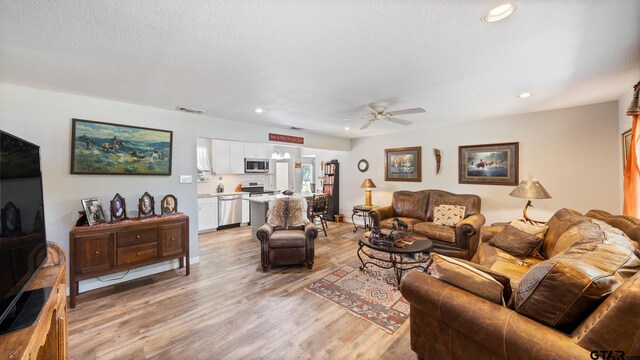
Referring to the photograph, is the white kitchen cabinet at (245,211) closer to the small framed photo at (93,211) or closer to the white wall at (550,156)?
the small framed photo at (93,211)

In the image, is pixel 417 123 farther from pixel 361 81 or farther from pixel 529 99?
pixel 361 81

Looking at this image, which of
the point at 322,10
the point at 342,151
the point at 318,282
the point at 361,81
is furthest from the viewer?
the point at 342,151

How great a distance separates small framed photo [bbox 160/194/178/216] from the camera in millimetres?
3331

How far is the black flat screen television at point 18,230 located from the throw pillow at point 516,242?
12.6 ft

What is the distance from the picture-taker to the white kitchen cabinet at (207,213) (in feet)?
18.1

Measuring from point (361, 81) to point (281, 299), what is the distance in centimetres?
251

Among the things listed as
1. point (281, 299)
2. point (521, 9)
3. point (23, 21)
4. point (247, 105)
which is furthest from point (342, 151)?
point (23, 21)

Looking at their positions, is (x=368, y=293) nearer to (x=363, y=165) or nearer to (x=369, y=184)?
(x=369, y=184)

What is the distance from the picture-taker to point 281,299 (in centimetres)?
267

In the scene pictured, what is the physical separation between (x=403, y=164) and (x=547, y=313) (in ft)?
14.8

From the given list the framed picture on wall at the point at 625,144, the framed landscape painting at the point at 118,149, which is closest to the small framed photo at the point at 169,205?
the framed landscape painting at the point at 118,149

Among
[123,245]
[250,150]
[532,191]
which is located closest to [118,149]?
[123,245]

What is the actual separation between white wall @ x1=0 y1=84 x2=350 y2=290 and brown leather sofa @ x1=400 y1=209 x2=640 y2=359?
3.46 metres

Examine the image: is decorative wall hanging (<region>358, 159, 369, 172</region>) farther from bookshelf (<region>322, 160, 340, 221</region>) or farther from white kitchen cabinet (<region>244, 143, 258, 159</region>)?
white kitchen cabinet (<region>244, 143, 258, 159</region>)
